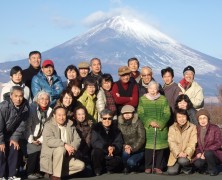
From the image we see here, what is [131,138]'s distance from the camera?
27.8ft

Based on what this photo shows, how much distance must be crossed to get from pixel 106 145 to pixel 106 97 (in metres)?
1.04

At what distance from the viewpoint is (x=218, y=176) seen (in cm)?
809

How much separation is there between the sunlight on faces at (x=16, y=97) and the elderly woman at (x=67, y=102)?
0.91 meters

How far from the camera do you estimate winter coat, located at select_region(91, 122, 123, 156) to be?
823 cm

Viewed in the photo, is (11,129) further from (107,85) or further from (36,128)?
(107,85)

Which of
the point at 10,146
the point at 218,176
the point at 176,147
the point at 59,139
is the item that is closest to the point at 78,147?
the point at 59,139

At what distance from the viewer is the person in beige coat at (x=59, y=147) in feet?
24.9

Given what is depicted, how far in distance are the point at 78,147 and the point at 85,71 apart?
220 centimetres

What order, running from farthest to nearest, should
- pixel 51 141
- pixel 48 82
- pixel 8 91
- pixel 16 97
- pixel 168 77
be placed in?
pixel 168 77
pixel 48 82
pixel 8 91
pixel 51 141
pixel 16 97

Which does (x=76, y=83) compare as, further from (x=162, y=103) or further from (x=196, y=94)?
(x=196, y=94)

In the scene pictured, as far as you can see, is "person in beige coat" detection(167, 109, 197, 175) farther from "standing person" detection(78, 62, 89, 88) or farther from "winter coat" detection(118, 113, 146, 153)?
"standing person" detection(78, 62, 89, 88)

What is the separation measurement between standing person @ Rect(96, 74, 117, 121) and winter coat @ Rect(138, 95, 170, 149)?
1.91 ft

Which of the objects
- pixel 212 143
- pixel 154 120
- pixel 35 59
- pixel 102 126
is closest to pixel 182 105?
pixel 154 120

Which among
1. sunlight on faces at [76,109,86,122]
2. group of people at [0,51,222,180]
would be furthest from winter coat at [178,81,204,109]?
sunlight on faces at [76,109,86,122]
